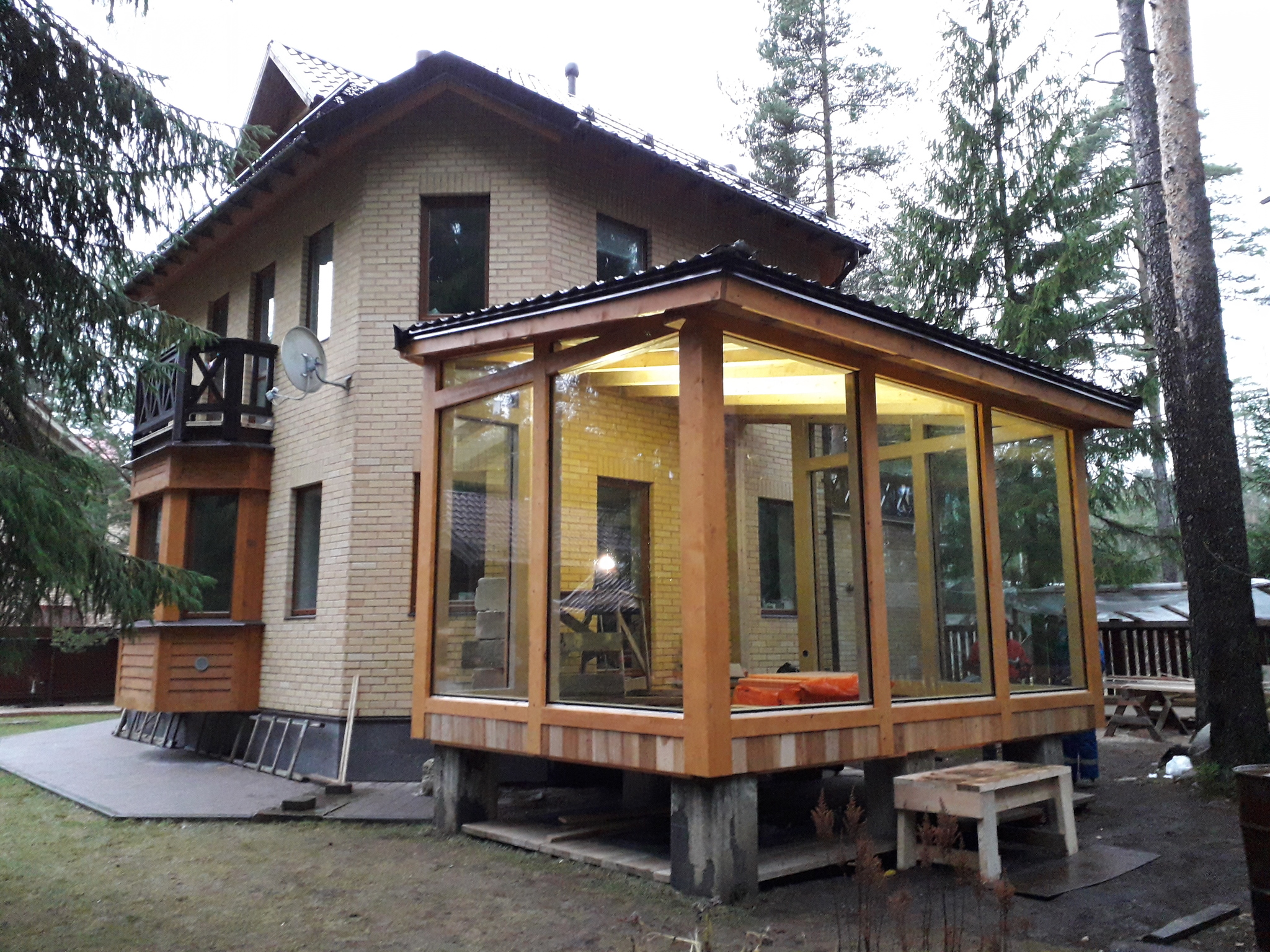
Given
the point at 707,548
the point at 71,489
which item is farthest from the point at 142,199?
the point at 707,548

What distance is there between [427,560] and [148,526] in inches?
299

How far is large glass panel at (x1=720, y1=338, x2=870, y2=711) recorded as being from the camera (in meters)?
6.55

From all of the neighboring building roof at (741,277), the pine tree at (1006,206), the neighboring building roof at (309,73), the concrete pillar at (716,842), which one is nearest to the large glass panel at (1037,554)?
the neighboring building roof at (741,277)

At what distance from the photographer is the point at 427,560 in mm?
7617

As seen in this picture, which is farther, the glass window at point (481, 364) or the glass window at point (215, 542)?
the glass window at point (215, 542)

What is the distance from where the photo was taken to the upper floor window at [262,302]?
12789 mm

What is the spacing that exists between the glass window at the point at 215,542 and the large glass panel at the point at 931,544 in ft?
26.5

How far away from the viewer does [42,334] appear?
21.9 feet

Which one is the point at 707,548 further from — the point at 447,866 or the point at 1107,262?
the point at 1107,262

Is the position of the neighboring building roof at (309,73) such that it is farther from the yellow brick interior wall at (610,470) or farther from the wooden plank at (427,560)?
the yellow brick interior wall at (610,470)

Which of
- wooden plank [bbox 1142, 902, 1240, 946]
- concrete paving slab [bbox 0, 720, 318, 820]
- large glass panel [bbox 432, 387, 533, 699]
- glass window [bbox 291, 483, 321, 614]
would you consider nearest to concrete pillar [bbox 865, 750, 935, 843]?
wooden plank [bbox 1142, 902, 1240, 946]

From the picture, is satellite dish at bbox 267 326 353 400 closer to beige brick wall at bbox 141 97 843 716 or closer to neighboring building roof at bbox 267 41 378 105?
beige brick wall at bbox 141 97 843 716

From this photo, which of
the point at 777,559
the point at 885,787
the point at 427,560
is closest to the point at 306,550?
the point at 427,560

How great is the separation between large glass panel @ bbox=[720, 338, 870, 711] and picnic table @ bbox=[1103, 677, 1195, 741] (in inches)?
235
